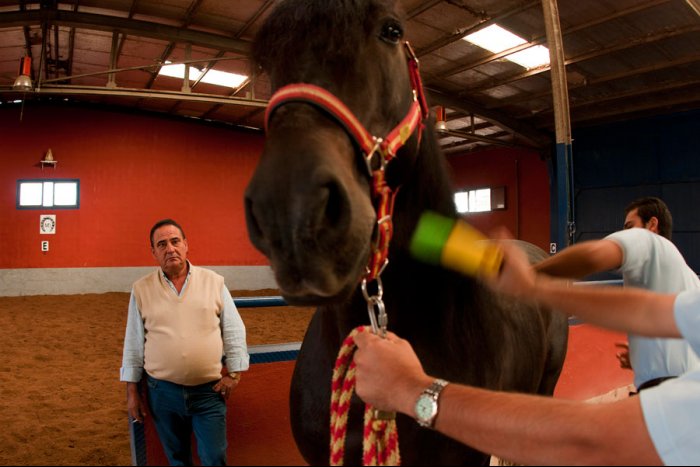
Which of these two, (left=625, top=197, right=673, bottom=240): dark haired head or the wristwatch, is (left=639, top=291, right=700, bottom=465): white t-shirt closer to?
the wristwatch

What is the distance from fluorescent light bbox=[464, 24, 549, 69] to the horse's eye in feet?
24.3

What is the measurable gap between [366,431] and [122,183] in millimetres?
12481

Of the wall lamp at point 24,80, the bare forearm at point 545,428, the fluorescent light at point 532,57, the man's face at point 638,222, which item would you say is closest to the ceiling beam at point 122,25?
the wall lamp at point 24,80

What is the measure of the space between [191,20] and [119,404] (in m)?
6.35

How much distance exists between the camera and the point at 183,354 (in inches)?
86.9

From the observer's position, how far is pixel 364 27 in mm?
1105

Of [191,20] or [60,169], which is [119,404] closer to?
[191,20]

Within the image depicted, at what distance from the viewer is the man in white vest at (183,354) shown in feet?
6.84

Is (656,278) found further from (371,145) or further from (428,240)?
(371,145)

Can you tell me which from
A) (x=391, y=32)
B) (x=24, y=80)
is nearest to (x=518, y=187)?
(x=24, y=80)

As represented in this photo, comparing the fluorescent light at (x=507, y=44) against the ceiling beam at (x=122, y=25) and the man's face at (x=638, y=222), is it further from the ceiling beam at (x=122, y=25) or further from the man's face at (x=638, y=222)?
the man's face at (x=638, y=222)

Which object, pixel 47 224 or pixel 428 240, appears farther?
pixel 47 224

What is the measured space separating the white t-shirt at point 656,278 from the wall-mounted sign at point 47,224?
12.1 m

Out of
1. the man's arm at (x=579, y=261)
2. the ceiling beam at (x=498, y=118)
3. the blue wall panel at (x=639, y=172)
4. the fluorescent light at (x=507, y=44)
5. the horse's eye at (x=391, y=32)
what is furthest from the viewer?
the blue wall panel at (x=639, y=172)
